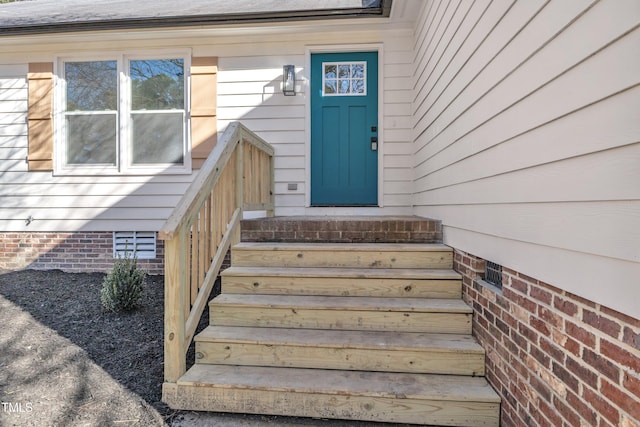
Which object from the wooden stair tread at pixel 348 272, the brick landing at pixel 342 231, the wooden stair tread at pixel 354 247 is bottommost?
the wooden stair tread at pixel 348 272

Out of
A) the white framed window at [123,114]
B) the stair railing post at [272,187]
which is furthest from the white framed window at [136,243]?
the stair railing post at [272,187]

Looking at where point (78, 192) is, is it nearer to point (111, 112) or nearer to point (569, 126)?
point (111, 112)

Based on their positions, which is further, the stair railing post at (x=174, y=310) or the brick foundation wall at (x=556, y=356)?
the stair railing post at (x=174, y=310)

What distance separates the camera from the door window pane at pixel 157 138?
4.25m

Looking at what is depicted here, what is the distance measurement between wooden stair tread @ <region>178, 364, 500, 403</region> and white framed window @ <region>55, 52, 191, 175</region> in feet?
9.62

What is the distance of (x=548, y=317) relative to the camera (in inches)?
54.4

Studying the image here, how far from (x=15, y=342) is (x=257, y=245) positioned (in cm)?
199

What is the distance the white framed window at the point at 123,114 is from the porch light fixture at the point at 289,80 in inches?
51.1

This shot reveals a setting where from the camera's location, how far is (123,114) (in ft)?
14.0

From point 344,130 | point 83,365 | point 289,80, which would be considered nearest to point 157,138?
point 289,80

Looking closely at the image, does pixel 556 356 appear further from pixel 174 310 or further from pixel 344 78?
pixel 344 78

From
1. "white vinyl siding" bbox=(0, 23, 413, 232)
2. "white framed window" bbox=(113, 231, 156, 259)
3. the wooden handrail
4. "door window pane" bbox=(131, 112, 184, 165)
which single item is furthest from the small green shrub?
"door window pane" bbox=(131, 112, 184, 165)

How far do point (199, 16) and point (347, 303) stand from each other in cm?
379

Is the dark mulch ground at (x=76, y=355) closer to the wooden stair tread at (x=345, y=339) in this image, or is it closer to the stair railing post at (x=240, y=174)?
the wooden stair tread at (x=345, y=339)
